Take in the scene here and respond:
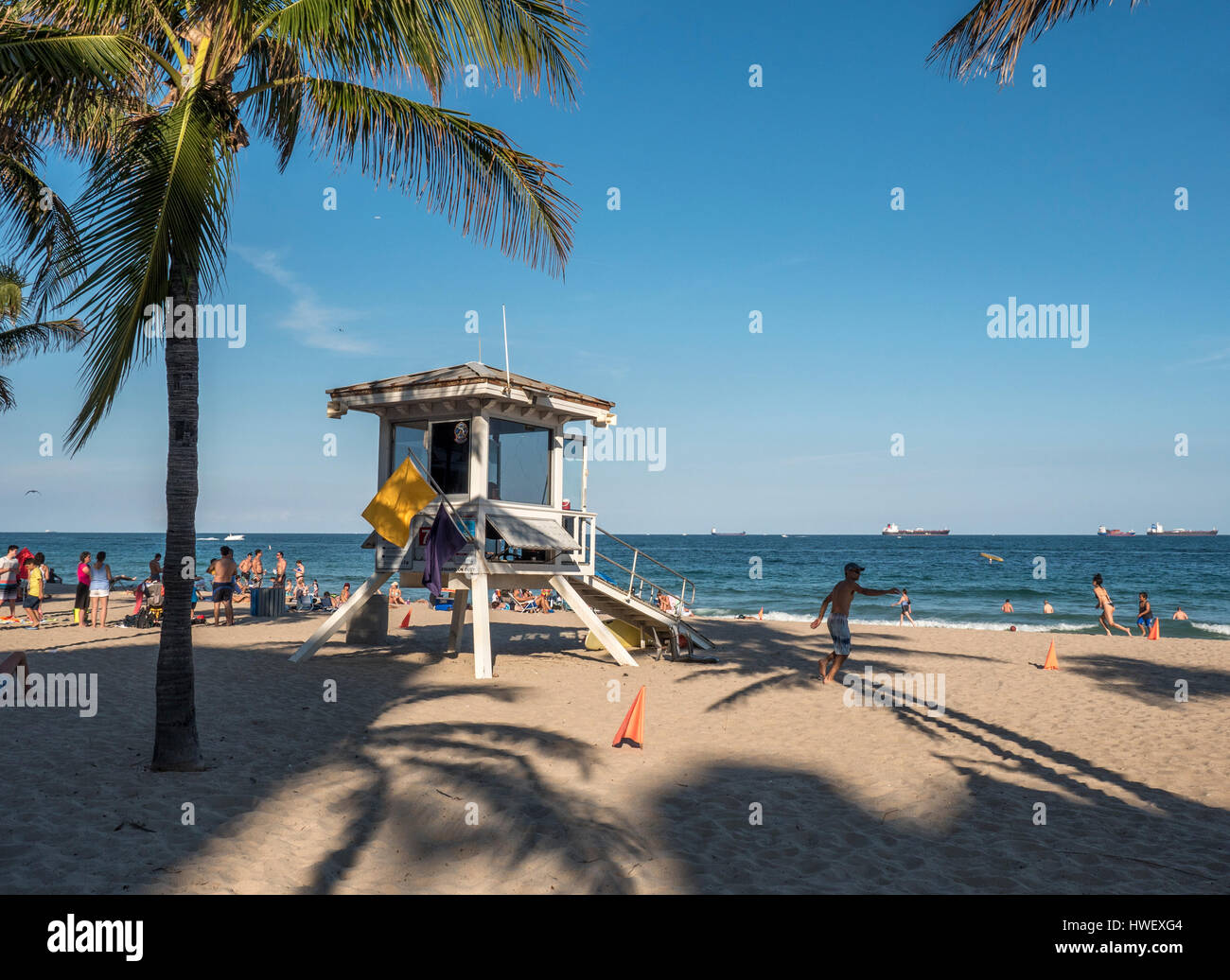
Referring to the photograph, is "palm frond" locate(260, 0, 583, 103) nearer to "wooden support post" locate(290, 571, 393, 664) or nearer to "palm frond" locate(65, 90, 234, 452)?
"palm frond" locate(65, 90, 234, 452)

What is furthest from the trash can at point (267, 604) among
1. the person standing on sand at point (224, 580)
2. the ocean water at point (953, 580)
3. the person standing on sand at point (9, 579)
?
the ocean water at point (953, 580)

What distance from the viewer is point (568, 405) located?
1537 centimetres

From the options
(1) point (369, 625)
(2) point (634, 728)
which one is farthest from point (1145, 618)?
(1) point (369, 625)

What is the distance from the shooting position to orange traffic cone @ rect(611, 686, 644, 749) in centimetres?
967

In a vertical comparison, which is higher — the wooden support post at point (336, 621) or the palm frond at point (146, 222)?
the palm frond at point (146, 222)

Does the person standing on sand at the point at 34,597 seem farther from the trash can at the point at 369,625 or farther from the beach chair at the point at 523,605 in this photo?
the beach chair at the point at 523,605

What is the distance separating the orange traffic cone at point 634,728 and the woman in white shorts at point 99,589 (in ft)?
50.3

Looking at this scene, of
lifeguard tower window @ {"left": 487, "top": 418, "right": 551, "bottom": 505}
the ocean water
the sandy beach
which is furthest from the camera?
the ocean water

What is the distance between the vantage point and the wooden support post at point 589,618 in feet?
50.5

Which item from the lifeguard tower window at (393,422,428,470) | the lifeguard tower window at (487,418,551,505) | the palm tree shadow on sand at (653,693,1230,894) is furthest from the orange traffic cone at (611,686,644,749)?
the lifeguard tower window at (393,422,428,470)

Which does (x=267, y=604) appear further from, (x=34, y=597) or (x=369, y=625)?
(x=369, y=625)

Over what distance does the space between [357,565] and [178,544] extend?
271 feet

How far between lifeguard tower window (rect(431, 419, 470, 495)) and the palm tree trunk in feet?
22.7

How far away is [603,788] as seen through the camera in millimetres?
8039
